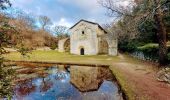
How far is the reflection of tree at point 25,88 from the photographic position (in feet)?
47.3

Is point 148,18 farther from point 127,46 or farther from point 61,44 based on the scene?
point 61,44

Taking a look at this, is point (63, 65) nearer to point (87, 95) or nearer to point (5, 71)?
point (87, 95)

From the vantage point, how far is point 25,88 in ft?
51.2

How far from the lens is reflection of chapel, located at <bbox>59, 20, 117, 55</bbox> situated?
148 ft

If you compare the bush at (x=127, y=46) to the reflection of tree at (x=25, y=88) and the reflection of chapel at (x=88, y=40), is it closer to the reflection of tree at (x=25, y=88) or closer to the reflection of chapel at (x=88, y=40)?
the reflection of chapel at (x=88, y=40)

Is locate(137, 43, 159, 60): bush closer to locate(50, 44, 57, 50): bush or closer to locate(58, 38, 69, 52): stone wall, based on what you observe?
locate(58, 38, 69, 52): stone wall

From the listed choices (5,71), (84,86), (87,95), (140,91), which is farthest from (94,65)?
(5,71)

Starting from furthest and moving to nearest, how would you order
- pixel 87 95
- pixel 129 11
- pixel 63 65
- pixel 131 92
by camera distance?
pixel 63 65 → pixel 129 11 → pixel 87 95 → pixel 131 92

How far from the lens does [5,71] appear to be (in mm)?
5098

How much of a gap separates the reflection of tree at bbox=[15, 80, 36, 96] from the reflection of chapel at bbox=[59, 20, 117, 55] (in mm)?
27857

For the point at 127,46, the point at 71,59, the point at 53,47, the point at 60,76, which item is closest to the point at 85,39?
the point at 127,46

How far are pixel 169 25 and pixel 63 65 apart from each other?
16.2 m

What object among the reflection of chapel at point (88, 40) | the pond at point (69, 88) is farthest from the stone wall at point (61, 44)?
the pond at point (69, 88)

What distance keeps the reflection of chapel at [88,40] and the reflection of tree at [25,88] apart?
27.9 m
